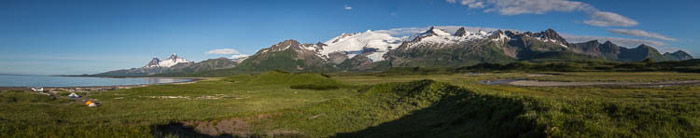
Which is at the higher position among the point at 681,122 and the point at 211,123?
the point at 681,122

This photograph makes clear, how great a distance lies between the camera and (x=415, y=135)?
19859mm

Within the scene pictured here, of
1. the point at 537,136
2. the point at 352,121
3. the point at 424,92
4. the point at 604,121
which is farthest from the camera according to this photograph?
the point at 424,92

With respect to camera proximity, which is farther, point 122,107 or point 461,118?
point 122,107

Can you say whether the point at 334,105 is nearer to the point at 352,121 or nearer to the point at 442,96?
the point at 352,121

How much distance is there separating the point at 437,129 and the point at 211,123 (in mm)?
15166

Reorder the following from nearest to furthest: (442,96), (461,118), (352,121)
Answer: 1. (461,118)
2. (352,121)
3. (442,96)

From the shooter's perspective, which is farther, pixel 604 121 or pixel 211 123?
pixel 211 123

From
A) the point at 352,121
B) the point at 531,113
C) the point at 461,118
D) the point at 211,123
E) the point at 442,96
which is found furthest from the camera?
the point at 442,96

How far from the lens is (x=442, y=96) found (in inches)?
1388

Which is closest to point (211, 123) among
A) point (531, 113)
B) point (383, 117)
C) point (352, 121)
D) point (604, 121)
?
point (352, 121)

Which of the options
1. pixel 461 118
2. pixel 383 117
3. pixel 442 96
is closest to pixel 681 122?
pixel 461 118

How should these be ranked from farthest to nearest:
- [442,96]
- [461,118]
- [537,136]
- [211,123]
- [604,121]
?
[442,96] < [211,123] < [461,118] < [604,121] < [537,136]

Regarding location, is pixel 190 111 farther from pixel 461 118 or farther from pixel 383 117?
pixel 461 118

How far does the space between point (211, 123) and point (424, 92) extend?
22876 mm
